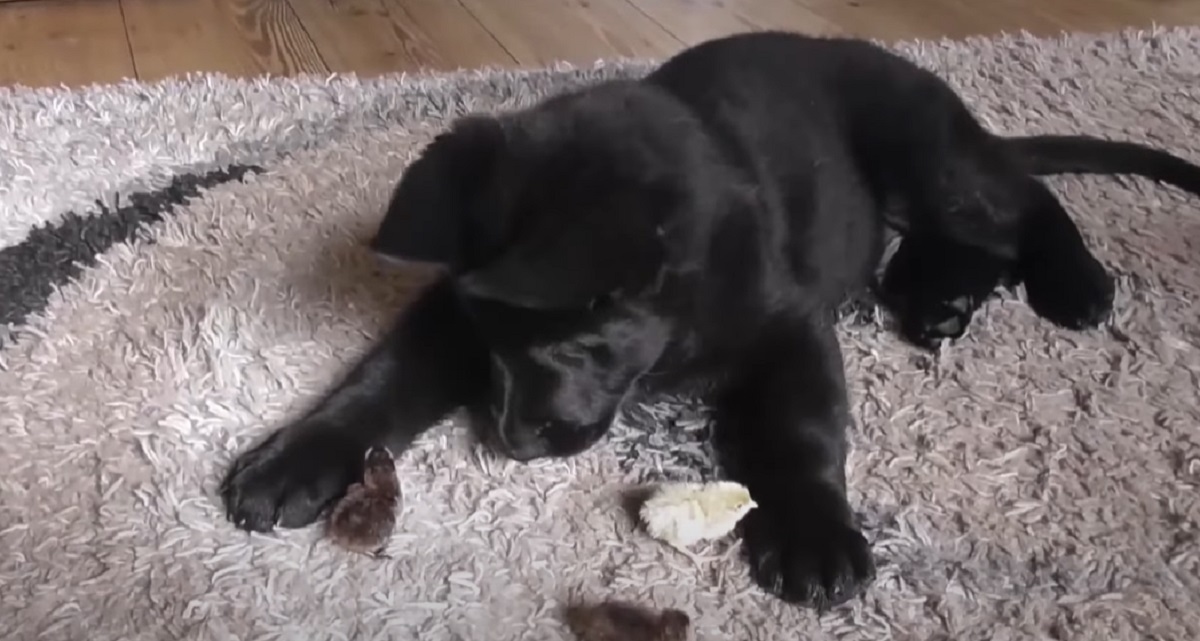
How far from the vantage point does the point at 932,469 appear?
3.76 ft

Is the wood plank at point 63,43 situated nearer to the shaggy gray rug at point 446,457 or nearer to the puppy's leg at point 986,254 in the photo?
the shaggy gray rug at point 446,457

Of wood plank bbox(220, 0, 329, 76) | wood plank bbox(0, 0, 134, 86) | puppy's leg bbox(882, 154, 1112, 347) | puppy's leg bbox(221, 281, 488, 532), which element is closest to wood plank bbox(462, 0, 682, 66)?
wood plank bbox(220, 0, 329, 76)

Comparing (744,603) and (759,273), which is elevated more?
(759,273)

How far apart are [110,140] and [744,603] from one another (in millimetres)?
1374

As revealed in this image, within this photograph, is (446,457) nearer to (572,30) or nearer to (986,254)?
(986,254)

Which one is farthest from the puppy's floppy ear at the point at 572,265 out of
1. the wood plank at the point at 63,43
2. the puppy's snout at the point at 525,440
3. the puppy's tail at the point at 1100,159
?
the wood plank at the point at 63,43

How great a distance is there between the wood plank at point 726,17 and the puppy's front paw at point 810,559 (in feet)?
5.70

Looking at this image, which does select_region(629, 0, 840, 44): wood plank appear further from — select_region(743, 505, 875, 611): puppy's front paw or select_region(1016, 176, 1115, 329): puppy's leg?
select_region(743, 505, 875, 611): puppy's front paw

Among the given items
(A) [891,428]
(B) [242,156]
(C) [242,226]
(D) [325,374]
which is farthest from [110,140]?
(A) [891,428]

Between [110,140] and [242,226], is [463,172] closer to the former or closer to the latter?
[242,226]

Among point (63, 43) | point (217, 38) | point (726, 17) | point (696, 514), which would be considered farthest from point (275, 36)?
point (696, 514)

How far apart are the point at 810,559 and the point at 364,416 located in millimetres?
415

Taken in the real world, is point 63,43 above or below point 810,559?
below

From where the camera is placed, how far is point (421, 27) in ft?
8.93
